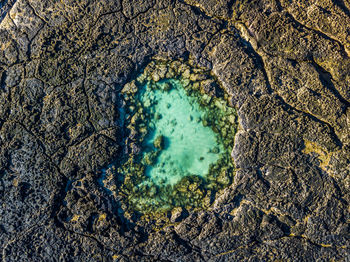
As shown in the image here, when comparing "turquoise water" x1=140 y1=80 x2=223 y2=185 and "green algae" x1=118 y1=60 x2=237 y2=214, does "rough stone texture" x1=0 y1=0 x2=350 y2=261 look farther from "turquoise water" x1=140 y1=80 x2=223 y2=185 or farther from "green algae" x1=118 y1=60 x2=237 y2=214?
"turquoise water" x1=140 y1=80 x2=223 y2=185

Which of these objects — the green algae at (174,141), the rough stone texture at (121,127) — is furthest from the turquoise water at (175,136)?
the rough stone texture at (121,127)

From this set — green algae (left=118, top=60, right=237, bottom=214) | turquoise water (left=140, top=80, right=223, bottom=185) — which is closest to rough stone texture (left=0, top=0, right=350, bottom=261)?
green algae (left=118, top=60, right=237, bottom=214)

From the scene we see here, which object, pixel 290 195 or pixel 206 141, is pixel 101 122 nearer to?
pixel 206 141

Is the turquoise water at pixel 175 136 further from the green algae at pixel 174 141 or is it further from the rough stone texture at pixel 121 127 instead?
the rough stone texture at pixel 121 127

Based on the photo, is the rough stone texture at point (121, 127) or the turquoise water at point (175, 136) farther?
the turquoise water at point (175, 136)

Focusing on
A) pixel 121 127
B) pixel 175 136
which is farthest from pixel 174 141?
pixel 121 127

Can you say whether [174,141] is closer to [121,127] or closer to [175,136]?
[175,136]
